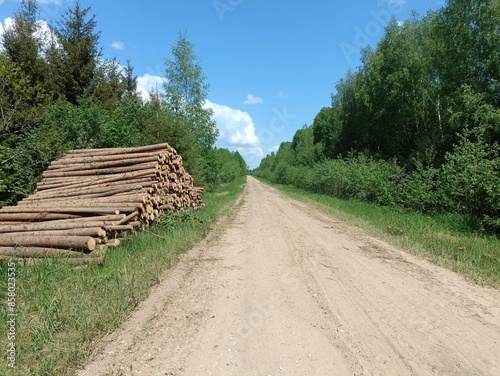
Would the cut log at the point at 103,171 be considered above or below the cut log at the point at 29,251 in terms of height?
above

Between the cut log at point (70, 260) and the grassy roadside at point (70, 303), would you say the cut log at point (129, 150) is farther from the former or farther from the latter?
the cut log at point (70, 260)

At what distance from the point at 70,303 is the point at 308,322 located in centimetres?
305

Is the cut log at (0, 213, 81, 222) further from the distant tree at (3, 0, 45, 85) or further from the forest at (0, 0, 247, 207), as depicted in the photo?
the distant tree at (3, 0, 45, 85)

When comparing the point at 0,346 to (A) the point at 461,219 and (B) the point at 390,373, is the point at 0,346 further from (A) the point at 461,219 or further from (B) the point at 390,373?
(A) the point at 461,219

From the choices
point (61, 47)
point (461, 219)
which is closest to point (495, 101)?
point (461, 219)

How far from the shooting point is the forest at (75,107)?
10664 mm

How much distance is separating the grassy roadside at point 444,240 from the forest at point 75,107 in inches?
399

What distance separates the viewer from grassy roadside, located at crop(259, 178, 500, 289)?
583cm

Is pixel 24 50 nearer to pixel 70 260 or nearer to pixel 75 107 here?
pixel 75 107

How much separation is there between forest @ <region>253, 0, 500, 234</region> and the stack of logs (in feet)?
33.4

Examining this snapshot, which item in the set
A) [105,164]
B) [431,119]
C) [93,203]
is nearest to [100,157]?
[105,164]

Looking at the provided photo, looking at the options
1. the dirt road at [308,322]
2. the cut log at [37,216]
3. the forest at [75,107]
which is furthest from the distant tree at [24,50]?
the dirt road at [308,322]

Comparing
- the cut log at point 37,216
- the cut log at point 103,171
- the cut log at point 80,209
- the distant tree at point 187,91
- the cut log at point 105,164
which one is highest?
the distant tree at point 187,91

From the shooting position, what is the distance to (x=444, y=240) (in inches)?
311
